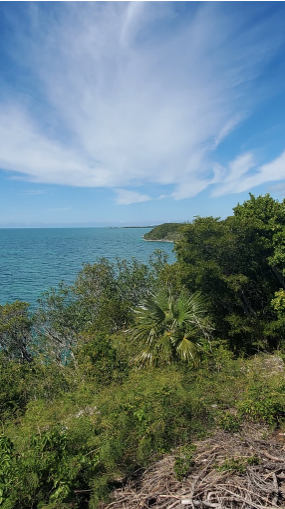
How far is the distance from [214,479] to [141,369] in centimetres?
411

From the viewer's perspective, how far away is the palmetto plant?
7426 mm

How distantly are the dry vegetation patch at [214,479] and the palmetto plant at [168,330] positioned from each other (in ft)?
A: 10.3

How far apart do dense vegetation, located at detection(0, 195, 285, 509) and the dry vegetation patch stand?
0.90 feet

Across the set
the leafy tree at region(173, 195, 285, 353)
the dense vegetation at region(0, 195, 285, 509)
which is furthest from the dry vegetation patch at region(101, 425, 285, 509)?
the leafy tree at region(173, 195, 285, 353)

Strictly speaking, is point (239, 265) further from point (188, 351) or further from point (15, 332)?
point (15, 332)

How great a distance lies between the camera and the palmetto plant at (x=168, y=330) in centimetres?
743

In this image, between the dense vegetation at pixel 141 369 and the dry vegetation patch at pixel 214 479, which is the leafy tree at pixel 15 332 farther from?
the dry vegetation patch at pixel 214 479

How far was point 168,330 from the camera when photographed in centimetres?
802

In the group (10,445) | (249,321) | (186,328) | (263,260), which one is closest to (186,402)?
(10,445)

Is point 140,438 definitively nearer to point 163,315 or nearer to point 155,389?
point 155,389

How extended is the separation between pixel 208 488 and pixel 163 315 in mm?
4955

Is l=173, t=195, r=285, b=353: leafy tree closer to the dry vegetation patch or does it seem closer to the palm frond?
the palm frond

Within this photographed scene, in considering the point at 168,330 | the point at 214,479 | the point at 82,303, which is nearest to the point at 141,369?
the point at 168,330

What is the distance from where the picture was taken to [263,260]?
14.1 meters
